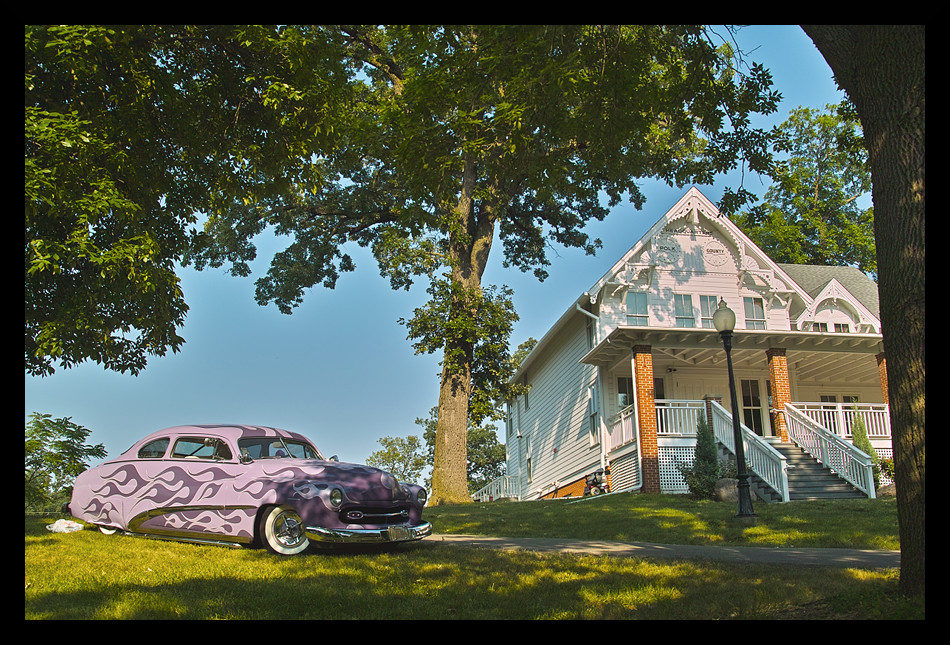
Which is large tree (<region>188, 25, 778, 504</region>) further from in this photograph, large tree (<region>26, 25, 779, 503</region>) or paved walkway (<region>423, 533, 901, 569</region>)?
paved walkway (<region>423, 533, 901, 569</region>)

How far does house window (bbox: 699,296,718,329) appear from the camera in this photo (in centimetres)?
2522

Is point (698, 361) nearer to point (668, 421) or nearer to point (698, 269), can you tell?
point (698, 269)

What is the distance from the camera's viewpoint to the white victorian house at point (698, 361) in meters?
20.9

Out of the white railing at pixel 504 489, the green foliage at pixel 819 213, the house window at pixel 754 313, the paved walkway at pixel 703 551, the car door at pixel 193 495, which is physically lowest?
the white railing at pixel 504 489

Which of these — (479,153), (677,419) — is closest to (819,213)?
(677,419)

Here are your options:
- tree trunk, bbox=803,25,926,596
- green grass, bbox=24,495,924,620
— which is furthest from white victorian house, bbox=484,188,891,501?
tree trunk, bbox=803,25,926,596

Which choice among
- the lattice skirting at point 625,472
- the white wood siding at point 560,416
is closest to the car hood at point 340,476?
the lattice skirting at point 625,472

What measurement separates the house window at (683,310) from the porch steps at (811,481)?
6023 mm

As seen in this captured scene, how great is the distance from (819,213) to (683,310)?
79.3 feet

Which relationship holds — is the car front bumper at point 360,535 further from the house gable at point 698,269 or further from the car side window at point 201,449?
the house gable at point 698,269

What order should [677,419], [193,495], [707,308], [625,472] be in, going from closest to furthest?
[193,495], [677,419], [625,472], [707,308]

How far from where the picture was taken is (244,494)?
8.66m

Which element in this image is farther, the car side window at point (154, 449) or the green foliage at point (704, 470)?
the green foliage at point (704, 470)

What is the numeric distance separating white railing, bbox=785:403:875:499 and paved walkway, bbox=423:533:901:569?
9.05m
